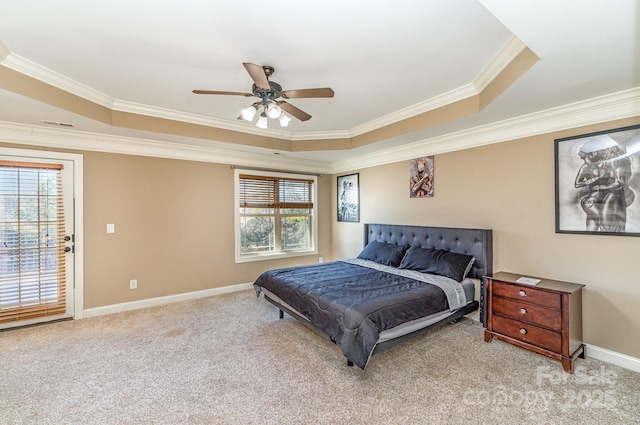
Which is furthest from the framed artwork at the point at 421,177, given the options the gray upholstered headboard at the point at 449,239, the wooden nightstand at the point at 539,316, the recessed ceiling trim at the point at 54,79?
the recessed ceiling trim at the point at 54,79

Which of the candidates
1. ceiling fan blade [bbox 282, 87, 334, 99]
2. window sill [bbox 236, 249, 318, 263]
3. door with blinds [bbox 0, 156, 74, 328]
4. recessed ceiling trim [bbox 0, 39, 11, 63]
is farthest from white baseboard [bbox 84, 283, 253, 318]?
ceiling fan blade [bbox 282, 87, 334, 99]

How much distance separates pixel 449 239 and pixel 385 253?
926mm

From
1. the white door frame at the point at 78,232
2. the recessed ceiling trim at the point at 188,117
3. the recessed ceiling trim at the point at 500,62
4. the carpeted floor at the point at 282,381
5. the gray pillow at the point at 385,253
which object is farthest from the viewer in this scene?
the gray pillow at the point at 385,253

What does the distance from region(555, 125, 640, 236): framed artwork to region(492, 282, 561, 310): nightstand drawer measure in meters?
0.75

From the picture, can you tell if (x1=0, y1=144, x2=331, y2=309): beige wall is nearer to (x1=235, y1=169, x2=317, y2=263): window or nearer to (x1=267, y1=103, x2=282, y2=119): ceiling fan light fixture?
(x1=235, y1=169, x2=317, y2=263): window

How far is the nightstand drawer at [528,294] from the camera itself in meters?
2.45

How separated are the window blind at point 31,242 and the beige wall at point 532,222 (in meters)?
4.78

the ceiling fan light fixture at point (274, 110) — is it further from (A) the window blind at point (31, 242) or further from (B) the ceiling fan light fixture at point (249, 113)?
(A) the window blind at point (31, 242)

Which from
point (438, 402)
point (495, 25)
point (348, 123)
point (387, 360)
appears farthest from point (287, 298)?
point (495, 25)

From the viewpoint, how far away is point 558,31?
1591 mm

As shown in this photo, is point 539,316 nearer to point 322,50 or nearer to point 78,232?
point 322,50

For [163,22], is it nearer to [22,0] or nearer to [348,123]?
[22,0]

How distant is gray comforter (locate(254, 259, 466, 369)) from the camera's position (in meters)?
2.27

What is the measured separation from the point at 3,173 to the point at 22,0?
2.52 m
